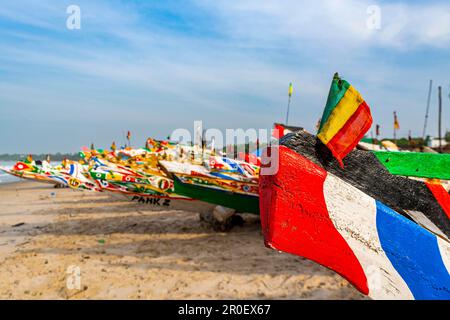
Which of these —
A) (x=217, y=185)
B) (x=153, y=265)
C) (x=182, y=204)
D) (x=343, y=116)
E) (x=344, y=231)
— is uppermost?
(x=343, y=116)

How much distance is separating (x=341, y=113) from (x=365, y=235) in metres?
0.58

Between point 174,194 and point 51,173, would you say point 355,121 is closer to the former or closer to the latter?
point 174,194

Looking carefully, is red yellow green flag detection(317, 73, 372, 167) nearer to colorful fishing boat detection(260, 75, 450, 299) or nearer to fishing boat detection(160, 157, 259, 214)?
colorful fishing boat detection(260, 75, 450, 299)

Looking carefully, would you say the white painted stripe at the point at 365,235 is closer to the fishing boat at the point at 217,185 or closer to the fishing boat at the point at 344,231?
the fishing boat at the point at 344,231

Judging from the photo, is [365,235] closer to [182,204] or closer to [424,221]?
[424,221]

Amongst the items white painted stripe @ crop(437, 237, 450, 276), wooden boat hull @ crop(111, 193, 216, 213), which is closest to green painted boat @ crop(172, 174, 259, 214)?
wooden boat hull @ crop(111, 193, 216, 213)

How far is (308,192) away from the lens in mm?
1460

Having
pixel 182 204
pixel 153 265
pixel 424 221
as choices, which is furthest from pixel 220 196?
pixel 424 221

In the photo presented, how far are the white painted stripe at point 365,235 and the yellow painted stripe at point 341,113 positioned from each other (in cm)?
21

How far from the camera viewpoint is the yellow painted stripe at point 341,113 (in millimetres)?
1407

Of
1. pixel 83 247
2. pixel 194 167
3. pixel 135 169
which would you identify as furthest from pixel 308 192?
pixel 135 169

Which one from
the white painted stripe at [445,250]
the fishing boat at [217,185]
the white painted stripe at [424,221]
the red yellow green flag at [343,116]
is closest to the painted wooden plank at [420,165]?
the white painted stripe at [424,221]

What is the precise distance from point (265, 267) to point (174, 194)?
3404mm

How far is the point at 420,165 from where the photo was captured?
198 centimetres
